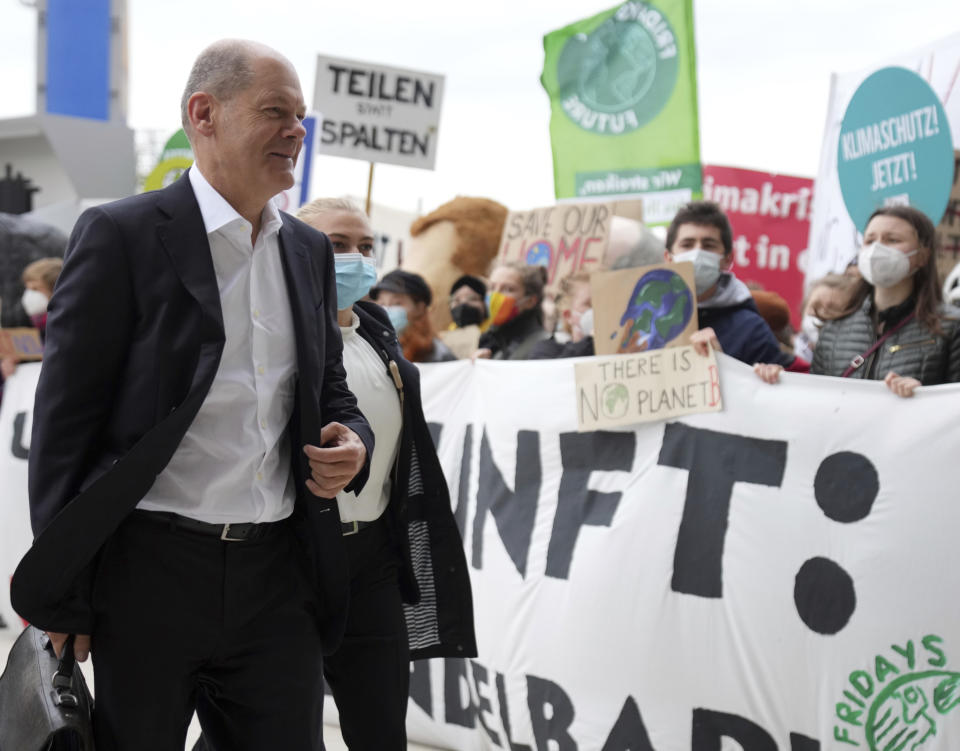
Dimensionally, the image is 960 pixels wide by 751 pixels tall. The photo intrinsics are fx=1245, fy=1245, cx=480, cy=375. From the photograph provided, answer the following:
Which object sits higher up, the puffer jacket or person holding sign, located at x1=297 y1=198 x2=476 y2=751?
the puffer jacket

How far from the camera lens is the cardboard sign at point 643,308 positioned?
13.4 feet

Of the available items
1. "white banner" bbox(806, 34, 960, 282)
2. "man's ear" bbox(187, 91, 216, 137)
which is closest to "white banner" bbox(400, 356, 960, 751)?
"man's ear" bbox(187, 91, 216, 137)

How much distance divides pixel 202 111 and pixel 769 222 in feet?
27.4

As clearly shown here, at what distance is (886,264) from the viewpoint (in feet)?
13.1

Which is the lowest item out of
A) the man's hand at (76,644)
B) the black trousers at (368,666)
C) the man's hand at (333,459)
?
the black trousers at (368,666)

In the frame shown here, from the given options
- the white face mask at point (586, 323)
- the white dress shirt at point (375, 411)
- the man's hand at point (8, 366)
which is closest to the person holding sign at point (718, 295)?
the white face mask at point (586, 323)

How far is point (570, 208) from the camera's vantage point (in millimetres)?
6961

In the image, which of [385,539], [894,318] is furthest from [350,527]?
[894,318]

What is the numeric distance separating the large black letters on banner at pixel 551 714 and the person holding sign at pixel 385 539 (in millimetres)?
926

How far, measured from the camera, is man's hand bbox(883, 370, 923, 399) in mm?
3492

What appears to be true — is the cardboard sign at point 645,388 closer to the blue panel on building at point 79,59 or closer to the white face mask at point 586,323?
the white face mask at point 586,323

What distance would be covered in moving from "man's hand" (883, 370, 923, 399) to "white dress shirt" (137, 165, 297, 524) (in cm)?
196

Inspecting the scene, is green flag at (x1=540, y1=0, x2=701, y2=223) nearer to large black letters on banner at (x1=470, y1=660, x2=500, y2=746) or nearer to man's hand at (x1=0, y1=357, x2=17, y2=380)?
man's hand at (x1=0, y1=357, x2=17, y2=380)

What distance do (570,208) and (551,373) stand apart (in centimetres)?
268
